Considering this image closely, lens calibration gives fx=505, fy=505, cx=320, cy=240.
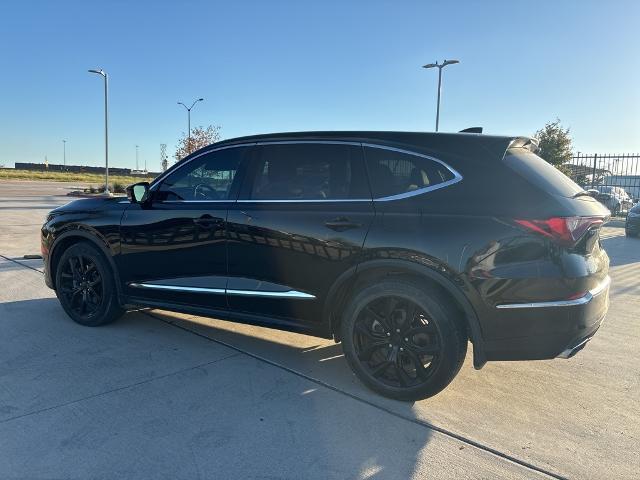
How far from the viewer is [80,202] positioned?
16.3 feet

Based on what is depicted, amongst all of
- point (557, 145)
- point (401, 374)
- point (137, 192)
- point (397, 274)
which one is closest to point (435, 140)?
point (397, 274)

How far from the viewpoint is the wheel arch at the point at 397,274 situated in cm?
315

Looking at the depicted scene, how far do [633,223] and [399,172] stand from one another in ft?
46.2

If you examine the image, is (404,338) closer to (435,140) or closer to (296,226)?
(296,226)

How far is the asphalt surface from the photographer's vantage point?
2.71 metres

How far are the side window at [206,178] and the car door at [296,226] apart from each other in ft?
0.63

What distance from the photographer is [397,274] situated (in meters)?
3.41

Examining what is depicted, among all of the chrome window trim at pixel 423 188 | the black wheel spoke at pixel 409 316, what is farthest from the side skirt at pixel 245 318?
the chrome window trim at pixel 423 188

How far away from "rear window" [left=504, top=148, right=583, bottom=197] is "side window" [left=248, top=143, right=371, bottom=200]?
98 cm

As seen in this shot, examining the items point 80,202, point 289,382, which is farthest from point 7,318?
point 289,382

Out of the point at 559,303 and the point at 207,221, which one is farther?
the point at 207,221

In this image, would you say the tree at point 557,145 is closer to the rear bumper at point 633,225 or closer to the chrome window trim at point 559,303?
the rear bumper at point 633,225

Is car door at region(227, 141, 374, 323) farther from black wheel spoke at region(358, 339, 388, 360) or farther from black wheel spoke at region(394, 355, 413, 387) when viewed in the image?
black wheel spoke at region(394, 355, 413, 387)

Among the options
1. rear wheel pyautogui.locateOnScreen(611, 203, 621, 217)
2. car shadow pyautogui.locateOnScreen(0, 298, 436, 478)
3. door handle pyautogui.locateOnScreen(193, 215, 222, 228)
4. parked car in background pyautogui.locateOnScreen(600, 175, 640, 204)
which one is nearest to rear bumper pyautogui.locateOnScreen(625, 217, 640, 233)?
parked car in background pyautogui.locateOnScreen(600, 175, 640, 204)
